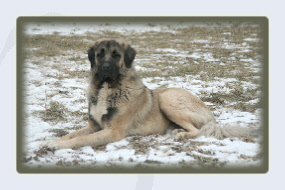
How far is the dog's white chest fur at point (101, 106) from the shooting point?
229 inches

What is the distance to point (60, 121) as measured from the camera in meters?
6.65

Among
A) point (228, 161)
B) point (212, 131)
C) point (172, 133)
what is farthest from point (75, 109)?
point (228, 161)

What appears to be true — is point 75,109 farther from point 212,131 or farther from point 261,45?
point 261,45

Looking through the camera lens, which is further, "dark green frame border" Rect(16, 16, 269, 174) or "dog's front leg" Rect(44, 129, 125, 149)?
"dog's front leg" Rect(44, 129, 125, 149)

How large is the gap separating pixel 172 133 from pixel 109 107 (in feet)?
3.82

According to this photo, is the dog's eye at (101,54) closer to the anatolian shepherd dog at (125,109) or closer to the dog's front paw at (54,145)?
the anatolian shepherd dog at (125,109)

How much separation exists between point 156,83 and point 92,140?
12.9ft

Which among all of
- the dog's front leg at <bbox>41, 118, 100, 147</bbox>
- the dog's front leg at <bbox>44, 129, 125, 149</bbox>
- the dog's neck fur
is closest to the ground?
the dog's front leg at <bbox>44, 129, 125, 149</bbox>

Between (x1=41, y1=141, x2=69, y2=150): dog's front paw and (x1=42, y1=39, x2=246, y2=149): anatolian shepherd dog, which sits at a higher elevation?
(x1=42, y1=39, x2=246, y2=149): anatolian shepherd dog

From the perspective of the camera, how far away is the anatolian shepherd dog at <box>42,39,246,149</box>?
569 cm

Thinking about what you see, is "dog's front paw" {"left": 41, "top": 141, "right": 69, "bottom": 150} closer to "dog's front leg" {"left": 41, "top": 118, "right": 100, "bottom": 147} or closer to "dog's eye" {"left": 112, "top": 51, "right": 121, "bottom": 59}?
"dog's front leg" {"left": 41, "top": 118, "right": 100, "bottom": 147}

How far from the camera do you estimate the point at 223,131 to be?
5.71 meters

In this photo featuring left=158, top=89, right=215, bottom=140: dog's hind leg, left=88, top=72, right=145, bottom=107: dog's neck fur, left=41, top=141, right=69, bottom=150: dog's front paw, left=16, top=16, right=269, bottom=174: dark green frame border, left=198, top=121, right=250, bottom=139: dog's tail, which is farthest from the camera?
left=158, top=89, right=215, bottom=140: dog's hind leg

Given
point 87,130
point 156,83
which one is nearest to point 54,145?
point 87,130
